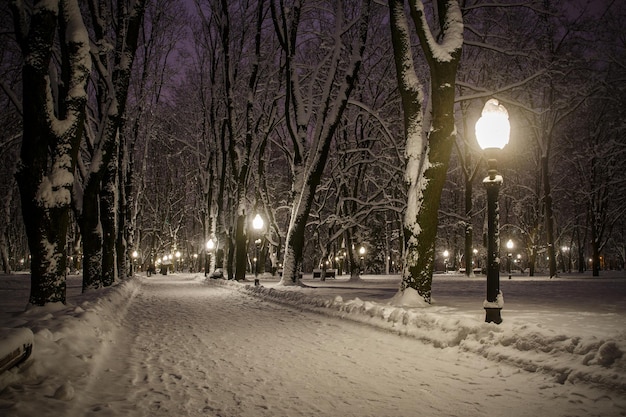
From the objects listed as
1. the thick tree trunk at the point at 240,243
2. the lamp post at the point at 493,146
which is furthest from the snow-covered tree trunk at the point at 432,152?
the thick tree trunk at the point at 240,243

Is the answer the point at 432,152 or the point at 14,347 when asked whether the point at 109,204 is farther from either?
the point at 14,347

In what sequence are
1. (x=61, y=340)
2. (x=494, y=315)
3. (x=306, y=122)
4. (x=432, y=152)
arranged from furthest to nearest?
(x=306, y=122) → (x=432, y=152) → (x=494, y=315) → (x=61, y=340)

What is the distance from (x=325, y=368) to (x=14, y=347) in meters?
3.56

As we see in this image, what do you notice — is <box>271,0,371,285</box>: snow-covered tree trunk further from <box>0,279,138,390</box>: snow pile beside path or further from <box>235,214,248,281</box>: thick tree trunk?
<box>0,279,138,390</box>: snow pile beside path

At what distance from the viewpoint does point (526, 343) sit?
6348 millimetres

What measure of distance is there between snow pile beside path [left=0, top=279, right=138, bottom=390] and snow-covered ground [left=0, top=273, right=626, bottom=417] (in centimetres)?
2

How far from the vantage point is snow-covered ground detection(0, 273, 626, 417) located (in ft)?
14.5

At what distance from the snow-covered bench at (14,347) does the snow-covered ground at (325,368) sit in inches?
6.1

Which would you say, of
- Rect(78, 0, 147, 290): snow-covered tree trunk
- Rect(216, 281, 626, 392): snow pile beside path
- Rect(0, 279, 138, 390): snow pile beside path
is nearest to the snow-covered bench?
Rect(0, 279, 138, 390): snow pile beside path

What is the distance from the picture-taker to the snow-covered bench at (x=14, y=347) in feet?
13.5

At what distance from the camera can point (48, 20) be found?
8.64 m

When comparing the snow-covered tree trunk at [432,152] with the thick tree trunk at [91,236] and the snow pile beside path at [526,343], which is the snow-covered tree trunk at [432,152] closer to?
the snow pile beside path at [526,343]

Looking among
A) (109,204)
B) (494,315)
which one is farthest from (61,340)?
(109,204)

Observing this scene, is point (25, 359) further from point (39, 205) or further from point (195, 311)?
point (195, 311)
